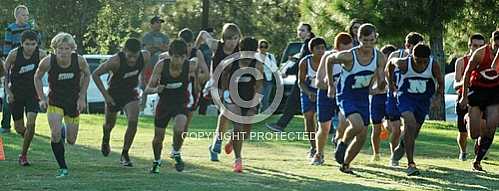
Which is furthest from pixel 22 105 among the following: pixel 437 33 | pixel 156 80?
pixel 437 33

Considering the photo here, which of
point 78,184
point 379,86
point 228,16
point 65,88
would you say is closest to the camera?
point 78,184

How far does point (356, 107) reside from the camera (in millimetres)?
13352

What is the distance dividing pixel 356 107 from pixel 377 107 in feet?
4.84

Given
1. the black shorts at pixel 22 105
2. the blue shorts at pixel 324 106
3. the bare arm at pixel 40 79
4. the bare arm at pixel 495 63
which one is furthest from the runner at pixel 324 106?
the black shorts at pixel 22 105

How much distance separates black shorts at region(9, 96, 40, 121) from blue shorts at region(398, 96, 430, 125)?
4.64 m

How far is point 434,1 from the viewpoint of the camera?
76.6 feet

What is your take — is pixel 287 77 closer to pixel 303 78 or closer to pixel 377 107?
pixel 303 78

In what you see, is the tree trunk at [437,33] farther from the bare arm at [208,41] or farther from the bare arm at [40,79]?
the bare arm at [40,79]

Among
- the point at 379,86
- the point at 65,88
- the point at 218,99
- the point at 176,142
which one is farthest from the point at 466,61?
the point at 65,88

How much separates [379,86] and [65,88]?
145 inches

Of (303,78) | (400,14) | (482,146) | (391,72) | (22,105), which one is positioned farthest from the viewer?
(400,14)

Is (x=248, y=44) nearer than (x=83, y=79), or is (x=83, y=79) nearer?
(x=83, y=79)

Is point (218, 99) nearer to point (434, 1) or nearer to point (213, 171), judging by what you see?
point (213, 171)

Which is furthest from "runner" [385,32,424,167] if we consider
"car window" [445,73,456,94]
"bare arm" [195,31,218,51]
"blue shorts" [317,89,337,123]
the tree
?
"car window" [445,73,456,94]
